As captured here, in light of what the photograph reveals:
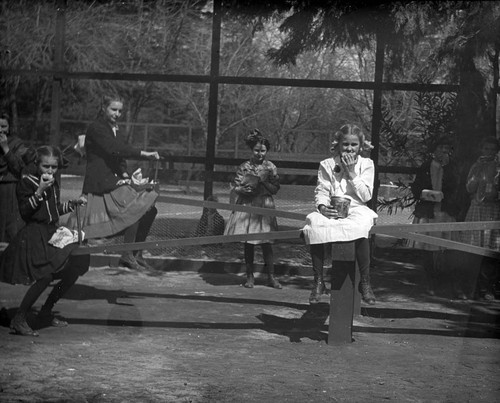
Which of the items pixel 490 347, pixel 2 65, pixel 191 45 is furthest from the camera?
pixel 191 45

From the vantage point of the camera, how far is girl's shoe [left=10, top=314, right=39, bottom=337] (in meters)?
3.94

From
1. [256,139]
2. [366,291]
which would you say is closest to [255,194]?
[256,139]

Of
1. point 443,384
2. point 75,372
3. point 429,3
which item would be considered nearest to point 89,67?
point 429,3

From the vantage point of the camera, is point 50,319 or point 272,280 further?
point 272,280

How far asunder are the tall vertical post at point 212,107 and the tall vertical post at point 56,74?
899 mm

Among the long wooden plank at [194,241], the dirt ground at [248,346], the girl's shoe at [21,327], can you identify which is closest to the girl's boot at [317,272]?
the dirt ground at [248,346]

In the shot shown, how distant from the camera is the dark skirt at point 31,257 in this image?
13.0 feet

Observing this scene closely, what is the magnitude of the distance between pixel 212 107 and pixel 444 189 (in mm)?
1584

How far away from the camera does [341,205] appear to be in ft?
12.6

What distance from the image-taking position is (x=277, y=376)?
10.8 feet

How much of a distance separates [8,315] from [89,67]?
2.06 m

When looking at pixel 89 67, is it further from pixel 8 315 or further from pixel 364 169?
pixel 364 169

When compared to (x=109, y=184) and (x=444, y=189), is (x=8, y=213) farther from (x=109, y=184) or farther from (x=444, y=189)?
(x=444, y=189)

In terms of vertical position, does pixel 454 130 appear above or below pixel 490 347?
above
